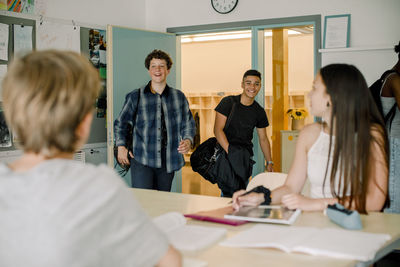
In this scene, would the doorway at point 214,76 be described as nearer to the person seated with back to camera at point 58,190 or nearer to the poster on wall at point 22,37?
the poster on wall at point 22,37

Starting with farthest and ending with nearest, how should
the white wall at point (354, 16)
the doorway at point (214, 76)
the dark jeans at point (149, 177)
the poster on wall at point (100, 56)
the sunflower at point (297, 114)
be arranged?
1. the doorway at point (214, 76)
2. the sunflower at point (297, 114)
3. the poster on wall at point (100, 56)
4. the white wall at point (354, 16)
5. the dark jeans at point (149, 177)

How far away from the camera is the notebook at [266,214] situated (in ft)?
5.40

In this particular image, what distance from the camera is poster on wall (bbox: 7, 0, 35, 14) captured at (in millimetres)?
3805

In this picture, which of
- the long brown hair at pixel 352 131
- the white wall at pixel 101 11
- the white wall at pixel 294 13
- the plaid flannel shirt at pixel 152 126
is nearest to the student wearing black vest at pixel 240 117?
the plaid flannel shirt at pixel 152 126

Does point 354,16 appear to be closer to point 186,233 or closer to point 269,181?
point 269,181

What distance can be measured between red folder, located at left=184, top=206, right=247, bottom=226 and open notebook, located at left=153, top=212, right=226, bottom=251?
8cm

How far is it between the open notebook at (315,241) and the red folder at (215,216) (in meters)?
0.10

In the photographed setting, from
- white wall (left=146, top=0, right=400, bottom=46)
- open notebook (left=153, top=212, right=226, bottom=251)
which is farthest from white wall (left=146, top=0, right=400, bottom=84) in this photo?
open notebook (left=153, top=212, right=226, bottom=251)

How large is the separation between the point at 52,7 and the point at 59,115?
12.0 ft

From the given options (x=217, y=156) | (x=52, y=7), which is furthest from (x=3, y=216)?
(x=52, y=7)

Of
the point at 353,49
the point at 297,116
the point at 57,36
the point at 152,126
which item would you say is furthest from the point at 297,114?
the point at 57,36

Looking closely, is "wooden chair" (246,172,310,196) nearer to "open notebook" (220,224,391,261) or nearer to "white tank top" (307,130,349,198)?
"white tank top" (307,130,349,198)

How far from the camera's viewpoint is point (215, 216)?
1747 mm

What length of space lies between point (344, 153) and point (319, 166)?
5.9 inches
